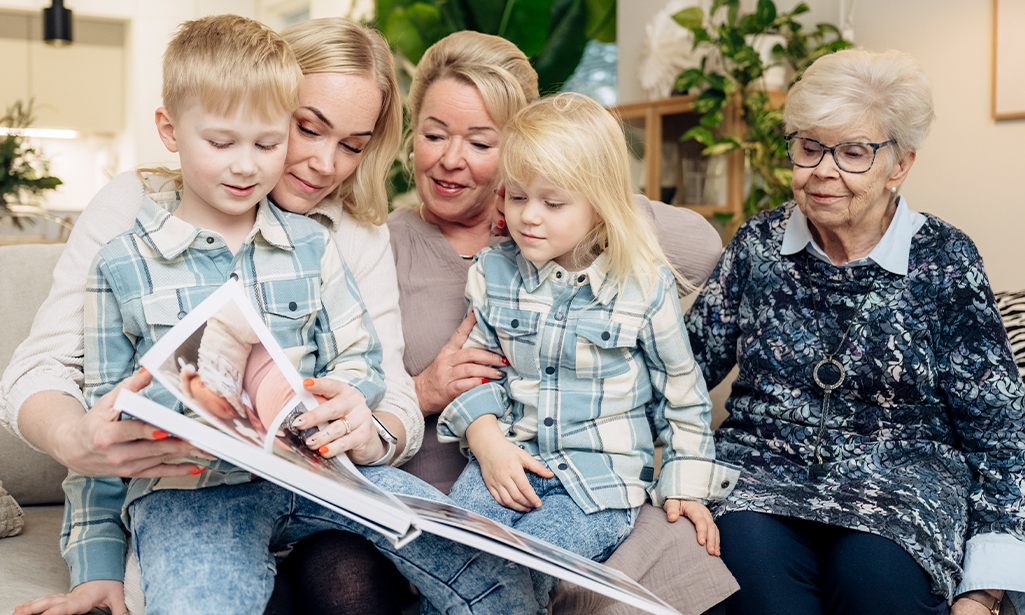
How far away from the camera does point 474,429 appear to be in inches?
56.4

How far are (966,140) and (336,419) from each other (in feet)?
8.94

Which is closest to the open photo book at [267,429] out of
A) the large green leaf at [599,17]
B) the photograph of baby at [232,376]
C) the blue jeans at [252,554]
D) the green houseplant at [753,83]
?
the photograph of baby at [232,376]

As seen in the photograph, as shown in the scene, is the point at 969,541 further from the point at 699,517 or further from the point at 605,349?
the point at 605,349

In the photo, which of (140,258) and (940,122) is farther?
(940,122)

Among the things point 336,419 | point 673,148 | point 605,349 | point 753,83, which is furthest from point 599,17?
point 336,419

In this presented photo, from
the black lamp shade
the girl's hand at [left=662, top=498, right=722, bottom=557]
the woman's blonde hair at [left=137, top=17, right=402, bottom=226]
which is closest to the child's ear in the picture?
the woman's blonde hair at [left=137, top=17, right=402, bottom=226]

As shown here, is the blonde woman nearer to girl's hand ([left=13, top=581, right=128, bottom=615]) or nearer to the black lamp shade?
girl's hand ([left=13, top=581, right=128, bottom=615])

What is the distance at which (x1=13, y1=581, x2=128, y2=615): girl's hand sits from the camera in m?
1.14

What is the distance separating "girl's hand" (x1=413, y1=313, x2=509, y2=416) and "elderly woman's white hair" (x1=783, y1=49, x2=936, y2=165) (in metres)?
0.71

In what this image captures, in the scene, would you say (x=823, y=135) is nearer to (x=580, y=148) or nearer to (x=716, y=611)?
(x=580, y=148)

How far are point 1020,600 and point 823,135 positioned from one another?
0.83m

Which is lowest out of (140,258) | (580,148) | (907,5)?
(140,258)

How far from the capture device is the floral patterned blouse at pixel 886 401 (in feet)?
4.66

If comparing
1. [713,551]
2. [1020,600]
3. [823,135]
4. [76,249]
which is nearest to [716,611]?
[713,551]
